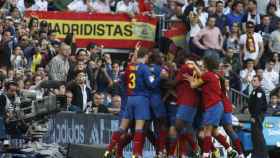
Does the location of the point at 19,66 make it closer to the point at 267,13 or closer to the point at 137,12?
the point at 137,12

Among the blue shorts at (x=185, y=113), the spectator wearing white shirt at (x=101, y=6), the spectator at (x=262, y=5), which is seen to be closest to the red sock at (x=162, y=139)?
the blue shorts at (x=185, y=113)

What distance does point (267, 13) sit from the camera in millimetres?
34000

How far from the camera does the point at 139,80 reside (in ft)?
78.3

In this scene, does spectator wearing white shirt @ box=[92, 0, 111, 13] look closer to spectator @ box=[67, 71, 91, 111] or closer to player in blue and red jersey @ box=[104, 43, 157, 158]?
spectator @ box=[67, 71, 91, 111]

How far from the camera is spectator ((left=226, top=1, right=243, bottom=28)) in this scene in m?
33.0

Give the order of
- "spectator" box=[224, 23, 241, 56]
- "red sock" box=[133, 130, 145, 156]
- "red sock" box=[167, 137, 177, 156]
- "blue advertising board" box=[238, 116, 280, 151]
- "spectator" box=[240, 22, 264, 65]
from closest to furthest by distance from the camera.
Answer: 1. "red sock" box=[133, 130, 145, 156]
2. "red sock" box=[167, 137, 177, 156]
3. "blue advertising board" box=[238, 116, 280, 151]
4. "spectator" box=[240, 22, 264, 65]
5. "spectator" box=[224, 23, 241, 56]

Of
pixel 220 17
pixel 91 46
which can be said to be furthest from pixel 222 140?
pixel 220 17

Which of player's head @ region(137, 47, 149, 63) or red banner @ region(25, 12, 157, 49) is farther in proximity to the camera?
red banner @ region(25, 12, 157, 49)

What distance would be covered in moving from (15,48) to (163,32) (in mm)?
4820

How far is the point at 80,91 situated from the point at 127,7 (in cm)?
624

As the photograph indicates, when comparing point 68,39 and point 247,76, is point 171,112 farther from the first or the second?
point 68,39

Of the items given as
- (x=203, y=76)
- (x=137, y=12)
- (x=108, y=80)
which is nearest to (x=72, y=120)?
(x=108, y=80)

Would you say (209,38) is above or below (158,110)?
above

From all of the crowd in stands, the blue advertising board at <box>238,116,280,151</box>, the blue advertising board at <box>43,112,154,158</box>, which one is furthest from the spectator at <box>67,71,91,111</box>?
the blue advertising board at <box>238,116,280,151</box>
